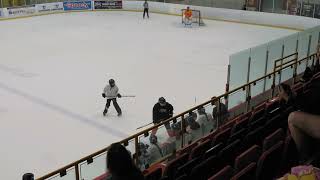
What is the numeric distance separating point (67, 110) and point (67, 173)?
→ 5.41 meters

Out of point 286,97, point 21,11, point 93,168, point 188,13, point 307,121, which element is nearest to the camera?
point 307,121

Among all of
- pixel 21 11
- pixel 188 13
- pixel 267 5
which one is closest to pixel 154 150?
pixel 188 13

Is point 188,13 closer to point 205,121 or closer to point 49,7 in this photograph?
point 49,7

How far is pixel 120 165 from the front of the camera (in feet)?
7.91

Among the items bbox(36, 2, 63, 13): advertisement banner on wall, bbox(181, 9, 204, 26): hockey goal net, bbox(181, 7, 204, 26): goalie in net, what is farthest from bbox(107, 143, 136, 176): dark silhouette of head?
bbox(36, 2, 63, 13): advertisement banner on wall

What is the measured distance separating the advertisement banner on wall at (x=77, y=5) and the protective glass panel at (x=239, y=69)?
17193 mm

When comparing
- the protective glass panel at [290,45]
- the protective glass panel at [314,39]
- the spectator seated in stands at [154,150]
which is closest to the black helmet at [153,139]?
the spectator seated in stands at [154,150]

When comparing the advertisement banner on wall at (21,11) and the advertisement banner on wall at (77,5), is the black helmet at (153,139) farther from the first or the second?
the advertisement banner on wall at (77,5)

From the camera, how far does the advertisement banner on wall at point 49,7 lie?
2287 cm

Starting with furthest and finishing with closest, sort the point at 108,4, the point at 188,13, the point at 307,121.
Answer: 1. the point at 108,4
2. the point at 188,13
3. the point at 307,121

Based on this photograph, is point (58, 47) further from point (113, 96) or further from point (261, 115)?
point (261, 115)

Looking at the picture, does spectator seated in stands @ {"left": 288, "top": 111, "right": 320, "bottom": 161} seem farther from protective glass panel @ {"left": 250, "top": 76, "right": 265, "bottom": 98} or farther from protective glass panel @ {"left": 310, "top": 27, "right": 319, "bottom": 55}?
protective glass panel @ {"left": 310, "top": 27, "right": 319, "bottom": 55}

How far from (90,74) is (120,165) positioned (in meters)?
10.7

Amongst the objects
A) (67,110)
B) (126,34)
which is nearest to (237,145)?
(67,110)
